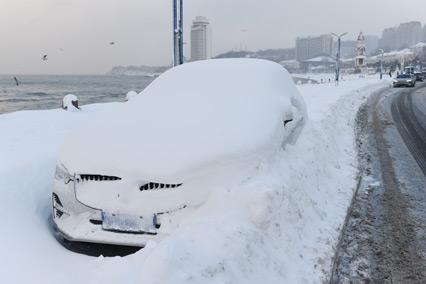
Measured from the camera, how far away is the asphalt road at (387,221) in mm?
3875

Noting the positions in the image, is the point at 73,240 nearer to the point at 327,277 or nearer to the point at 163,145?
the point at 163,145

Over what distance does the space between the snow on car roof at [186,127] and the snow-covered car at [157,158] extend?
1 cm

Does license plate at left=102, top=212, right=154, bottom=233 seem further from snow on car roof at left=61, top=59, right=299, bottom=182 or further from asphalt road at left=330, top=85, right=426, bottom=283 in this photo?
asphalt road at left=330, top=85, right=426, bottom=283

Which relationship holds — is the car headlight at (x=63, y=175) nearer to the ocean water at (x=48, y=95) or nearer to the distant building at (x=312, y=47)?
the ocean water at (x=48, y=95)

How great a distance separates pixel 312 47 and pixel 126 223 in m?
176

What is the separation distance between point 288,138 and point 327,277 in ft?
7.56

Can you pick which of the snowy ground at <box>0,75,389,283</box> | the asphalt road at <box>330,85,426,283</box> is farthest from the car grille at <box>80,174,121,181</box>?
the asphalt road at <box>330,85,426,283</box>

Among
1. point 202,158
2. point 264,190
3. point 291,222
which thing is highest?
point 202,158

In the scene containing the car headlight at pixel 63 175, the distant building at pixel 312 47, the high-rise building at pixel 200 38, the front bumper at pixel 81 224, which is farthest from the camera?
the distant building at pixel 312 47

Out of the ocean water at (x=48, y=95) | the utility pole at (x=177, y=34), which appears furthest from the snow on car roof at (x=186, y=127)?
the ocean water at (x=48, y=95)

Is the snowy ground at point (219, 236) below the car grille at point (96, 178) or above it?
below

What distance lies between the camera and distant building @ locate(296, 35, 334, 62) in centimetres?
16525

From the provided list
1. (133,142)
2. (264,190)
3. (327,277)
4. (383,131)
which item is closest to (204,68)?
(133,142)

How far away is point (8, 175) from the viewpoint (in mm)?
4973
